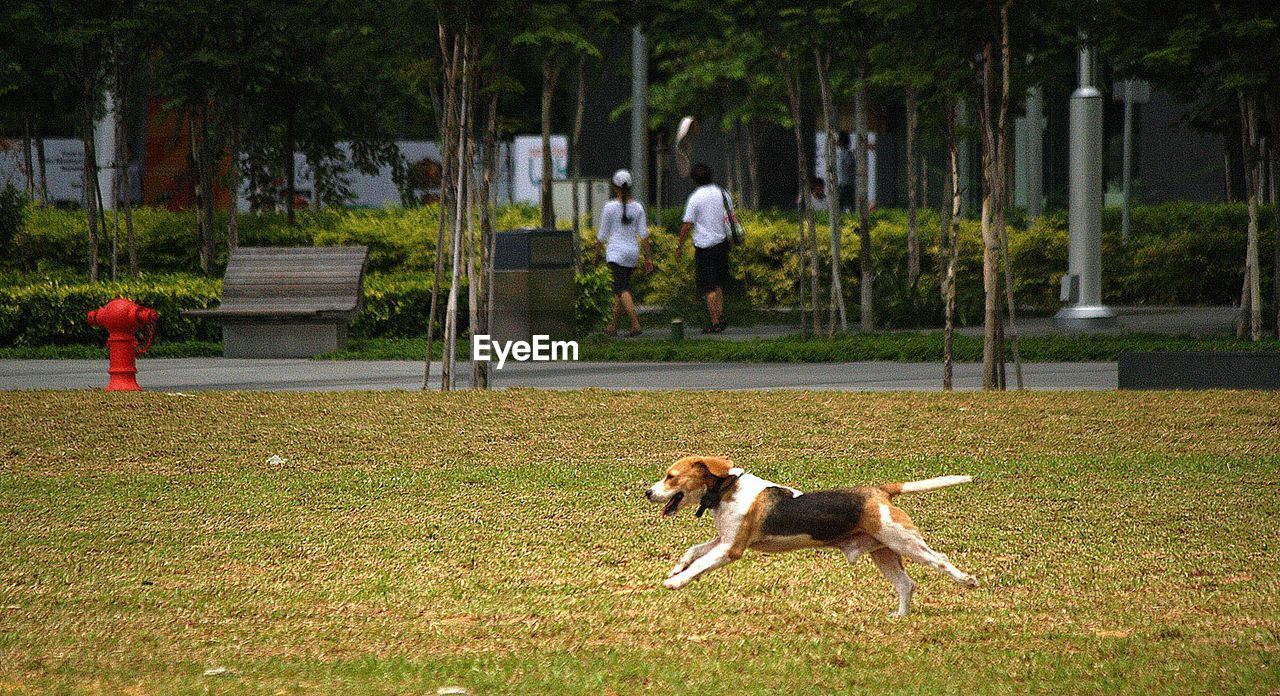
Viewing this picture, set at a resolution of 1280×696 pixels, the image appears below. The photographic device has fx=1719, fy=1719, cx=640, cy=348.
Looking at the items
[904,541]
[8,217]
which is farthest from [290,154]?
[904,541]

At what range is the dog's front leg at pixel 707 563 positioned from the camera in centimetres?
554

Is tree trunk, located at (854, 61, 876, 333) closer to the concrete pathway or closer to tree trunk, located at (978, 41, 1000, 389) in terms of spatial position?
the concrete pathway

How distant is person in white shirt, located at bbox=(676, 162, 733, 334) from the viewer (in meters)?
18.5

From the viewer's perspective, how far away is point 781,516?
5598 mm

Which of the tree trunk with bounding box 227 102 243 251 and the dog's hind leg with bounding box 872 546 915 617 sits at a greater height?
the tree trunk with bounding box 227 102 243 251

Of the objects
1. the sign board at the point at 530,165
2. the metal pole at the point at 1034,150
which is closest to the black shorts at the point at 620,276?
the metal pole at the point at 1034,150

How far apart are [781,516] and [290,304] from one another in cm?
1203

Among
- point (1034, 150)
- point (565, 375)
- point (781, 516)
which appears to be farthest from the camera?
point (1034, 150)

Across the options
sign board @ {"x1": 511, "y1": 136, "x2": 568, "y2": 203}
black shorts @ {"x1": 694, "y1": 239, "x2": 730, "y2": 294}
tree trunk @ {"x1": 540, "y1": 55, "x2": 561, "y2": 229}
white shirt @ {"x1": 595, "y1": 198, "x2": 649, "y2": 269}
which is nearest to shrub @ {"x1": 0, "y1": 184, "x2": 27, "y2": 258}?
tree trunk @ {"x1": 540, "y1": 55, "x2": 561, "y2": 229}

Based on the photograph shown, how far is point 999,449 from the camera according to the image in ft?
32.5

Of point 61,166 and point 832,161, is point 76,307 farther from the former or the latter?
point 61,166

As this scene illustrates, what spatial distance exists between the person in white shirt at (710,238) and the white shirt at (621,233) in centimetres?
62

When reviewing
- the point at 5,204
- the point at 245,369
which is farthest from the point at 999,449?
the point at 5,204

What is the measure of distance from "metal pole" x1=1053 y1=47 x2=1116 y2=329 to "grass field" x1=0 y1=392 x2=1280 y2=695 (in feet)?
21.8
